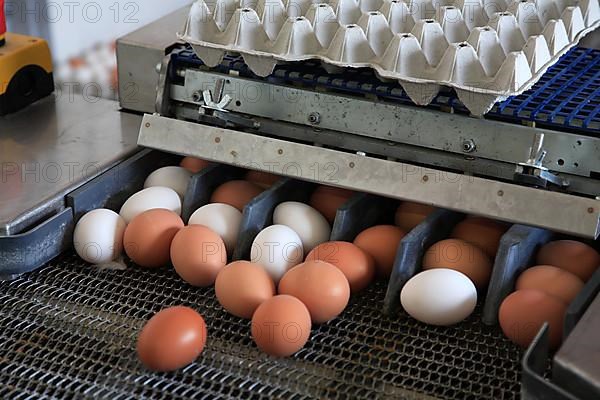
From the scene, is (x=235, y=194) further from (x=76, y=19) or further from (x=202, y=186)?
(x=76, y=19)

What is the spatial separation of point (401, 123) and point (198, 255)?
18.2 inches

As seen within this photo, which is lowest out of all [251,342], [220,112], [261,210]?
[251,342]

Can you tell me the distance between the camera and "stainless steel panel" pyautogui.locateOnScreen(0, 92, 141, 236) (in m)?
1.66

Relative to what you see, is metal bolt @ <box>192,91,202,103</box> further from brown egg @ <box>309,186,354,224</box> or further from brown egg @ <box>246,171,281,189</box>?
brown egg @ <box>309,186,354,224</box>

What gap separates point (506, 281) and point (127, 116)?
1.02 metres

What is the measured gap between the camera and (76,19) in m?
2.85

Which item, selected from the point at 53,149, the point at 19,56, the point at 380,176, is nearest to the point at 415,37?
the point at 380,176

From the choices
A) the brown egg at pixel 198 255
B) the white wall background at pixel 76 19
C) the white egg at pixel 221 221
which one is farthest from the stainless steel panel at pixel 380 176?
the white wall background at pixel 76 19

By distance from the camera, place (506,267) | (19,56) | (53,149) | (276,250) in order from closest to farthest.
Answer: (506,267), (276,250), (53,149), (19,56)

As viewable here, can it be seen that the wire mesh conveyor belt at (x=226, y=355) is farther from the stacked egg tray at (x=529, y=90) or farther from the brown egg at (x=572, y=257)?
the stacked egg tray at (x=529, y=90)

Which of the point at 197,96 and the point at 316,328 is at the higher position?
the point at 197,96

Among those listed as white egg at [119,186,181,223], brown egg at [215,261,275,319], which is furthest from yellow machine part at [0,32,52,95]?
brown egg at [215,261,275,319]

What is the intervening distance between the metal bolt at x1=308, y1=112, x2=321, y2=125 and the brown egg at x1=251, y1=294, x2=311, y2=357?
46 cm

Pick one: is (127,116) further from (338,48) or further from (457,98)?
(457,98)
